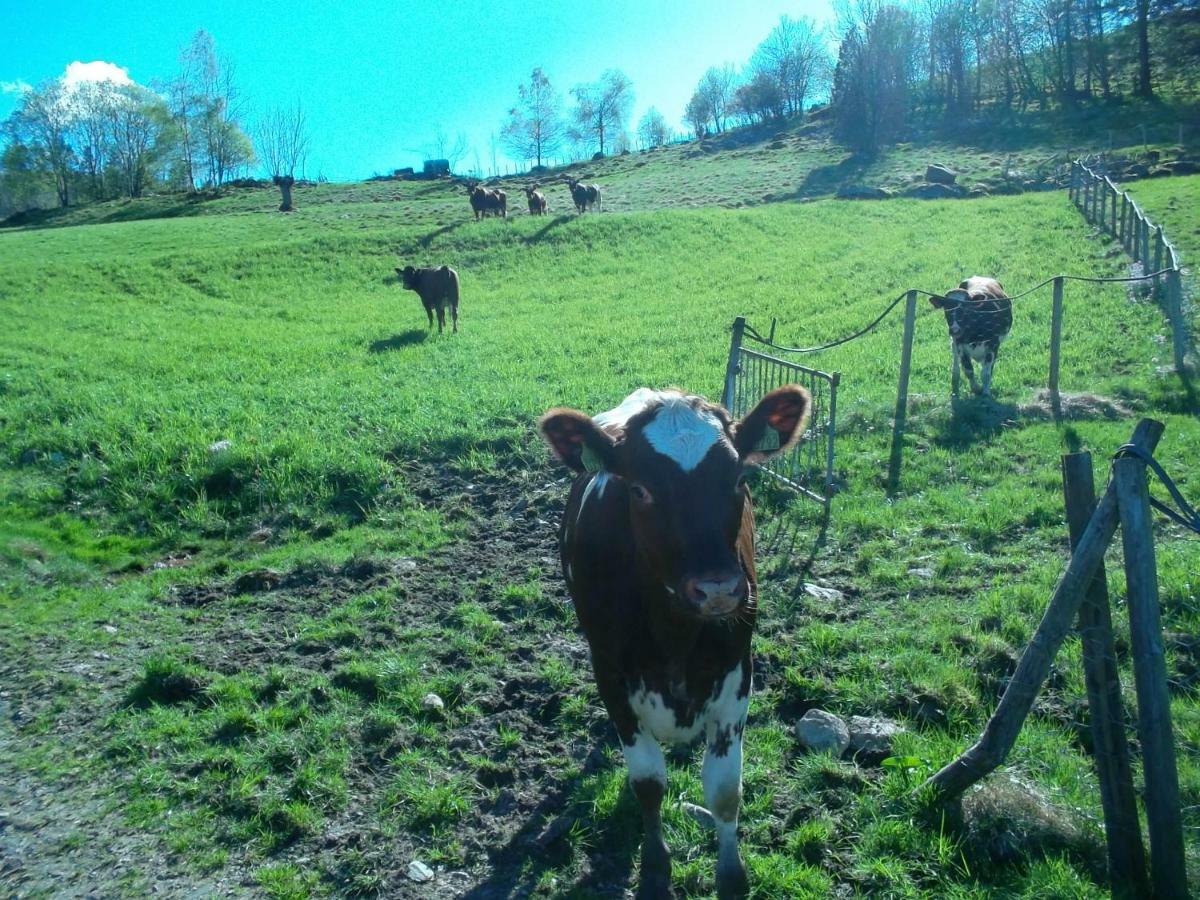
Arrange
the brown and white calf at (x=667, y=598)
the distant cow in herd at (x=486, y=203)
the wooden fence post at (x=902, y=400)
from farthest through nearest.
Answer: the distant cow in herd at (x=486, y=203)
the wooden fence post at (x=902, y=400)
the brown and white calf at (x=667, y=598)

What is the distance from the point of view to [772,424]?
438cm

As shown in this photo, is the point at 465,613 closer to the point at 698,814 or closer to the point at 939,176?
the point at 698,814

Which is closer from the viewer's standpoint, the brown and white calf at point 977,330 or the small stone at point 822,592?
the small stone at point 822,592

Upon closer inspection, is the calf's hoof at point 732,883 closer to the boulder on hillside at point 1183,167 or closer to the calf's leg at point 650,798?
the calf's leg at point 650,798

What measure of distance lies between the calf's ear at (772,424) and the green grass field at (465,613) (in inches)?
71.6

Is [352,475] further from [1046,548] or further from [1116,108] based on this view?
[1116,108]

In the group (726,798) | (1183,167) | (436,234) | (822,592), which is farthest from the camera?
(1183,167)

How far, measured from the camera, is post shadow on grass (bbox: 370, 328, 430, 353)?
63.7 ft

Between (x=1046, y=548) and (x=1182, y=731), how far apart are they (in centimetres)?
288

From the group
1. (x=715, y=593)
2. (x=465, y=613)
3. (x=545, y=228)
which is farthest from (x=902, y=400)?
(x=545, y=228)

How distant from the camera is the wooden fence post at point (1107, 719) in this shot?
12.0 ft

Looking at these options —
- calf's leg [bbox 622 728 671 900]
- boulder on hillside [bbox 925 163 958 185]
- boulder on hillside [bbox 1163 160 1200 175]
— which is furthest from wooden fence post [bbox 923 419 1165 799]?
boulder on hillside [bbox 925 163 958 185]

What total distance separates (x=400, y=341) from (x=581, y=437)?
55.1 feet

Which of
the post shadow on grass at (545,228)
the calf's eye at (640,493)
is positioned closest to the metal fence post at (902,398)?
the calf's eye at (640,493)
